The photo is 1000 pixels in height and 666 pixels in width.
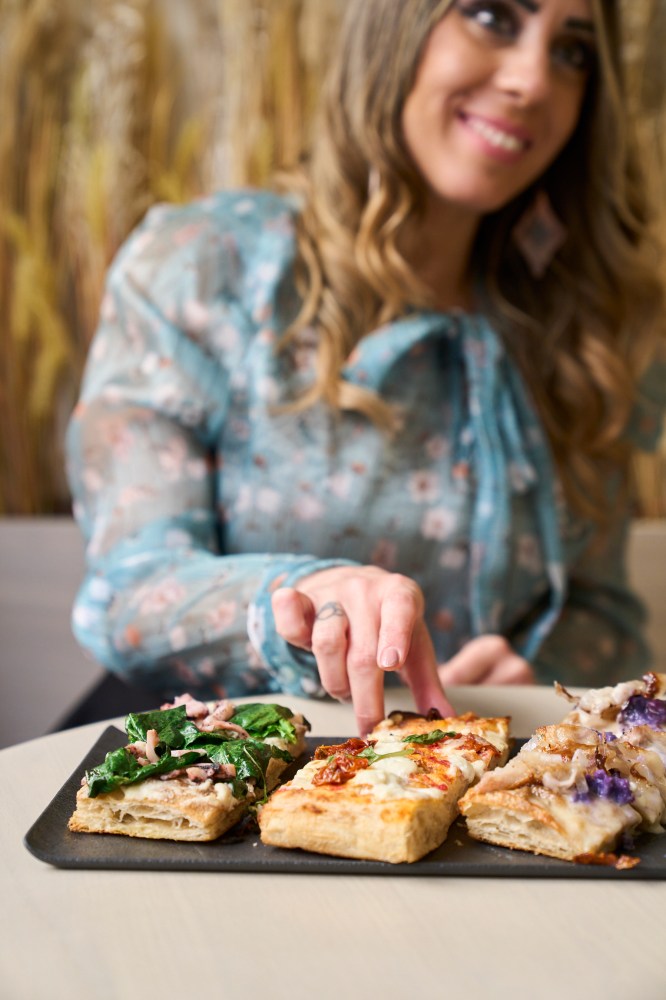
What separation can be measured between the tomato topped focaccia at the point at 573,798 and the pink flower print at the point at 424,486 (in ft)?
2.38

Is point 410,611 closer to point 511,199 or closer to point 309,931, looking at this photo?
point 309,931

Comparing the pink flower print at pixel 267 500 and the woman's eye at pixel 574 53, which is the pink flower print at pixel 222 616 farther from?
the woman's eye at pixel 574 53

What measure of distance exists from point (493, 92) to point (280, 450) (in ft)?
1.77

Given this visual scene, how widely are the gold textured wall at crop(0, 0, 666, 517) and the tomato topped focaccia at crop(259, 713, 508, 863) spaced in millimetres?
1955

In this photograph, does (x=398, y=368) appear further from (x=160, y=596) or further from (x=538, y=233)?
(x=160, y=596)

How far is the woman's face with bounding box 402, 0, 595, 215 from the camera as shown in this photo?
4.46ft

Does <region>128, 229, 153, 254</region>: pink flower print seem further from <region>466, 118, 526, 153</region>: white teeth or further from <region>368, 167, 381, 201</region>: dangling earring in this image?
<region>466, 118, 526, 153</region>: white teeth

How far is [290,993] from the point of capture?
540 millimetres

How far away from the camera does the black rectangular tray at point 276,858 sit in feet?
2.14

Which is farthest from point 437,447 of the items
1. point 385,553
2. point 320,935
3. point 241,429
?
point 320,935

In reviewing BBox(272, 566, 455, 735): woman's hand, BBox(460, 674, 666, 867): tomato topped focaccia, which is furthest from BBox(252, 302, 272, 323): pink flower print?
BBox(460, 674, 666, 867): tomato topped focaccia

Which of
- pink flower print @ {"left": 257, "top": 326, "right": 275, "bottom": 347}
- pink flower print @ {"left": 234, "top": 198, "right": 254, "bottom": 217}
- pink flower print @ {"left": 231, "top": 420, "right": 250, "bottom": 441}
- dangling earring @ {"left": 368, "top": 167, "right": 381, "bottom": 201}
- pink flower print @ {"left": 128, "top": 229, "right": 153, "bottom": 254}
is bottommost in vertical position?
pink flower print @ {"left": 231, "top": 420, "right": 250, "bottom": 441}

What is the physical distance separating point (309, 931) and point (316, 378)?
3.10 ft

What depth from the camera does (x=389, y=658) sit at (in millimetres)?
824
